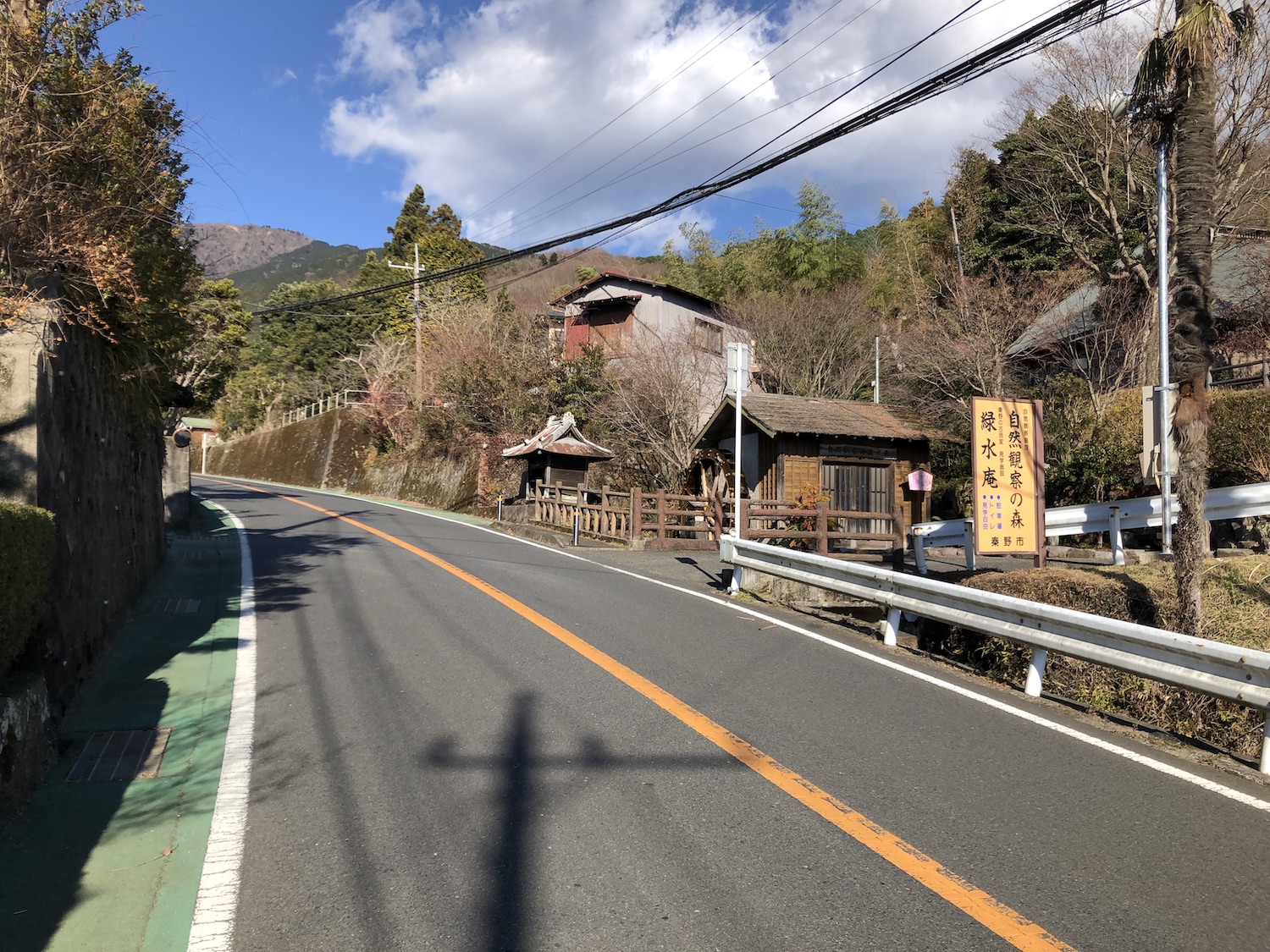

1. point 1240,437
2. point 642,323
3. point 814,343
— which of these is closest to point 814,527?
point 1240,437

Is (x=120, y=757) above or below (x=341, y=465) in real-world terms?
below

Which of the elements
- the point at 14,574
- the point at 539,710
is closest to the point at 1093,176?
the point at 539,710

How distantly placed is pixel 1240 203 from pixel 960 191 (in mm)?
16789

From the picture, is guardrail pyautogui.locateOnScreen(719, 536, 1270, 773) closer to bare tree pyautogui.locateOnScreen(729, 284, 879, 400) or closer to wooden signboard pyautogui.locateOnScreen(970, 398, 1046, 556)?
wooden signboard pyautogui.locateOnScreen(970, 398, 1046, 556)

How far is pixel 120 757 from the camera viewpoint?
16.7ft

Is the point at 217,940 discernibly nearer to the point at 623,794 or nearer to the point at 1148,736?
the point at 623,794

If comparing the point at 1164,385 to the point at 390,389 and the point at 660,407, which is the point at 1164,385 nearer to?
the point at 660,407

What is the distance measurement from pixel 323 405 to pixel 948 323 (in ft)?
122

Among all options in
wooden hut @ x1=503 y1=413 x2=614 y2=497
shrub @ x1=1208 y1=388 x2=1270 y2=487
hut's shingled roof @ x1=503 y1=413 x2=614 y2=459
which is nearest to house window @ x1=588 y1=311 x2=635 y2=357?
hut's shingled roof @ x1=503 y1=413 x2=614 y2=459

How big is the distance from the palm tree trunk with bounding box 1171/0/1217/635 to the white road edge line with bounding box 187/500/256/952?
737cm

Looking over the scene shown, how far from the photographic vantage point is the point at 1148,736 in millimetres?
5418

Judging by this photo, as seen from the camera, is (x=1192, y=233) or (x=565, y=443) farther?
(x=565, y=443)

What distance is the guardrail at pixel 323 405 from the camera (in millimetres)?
44469

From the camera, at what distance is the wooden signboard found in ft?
32.5
